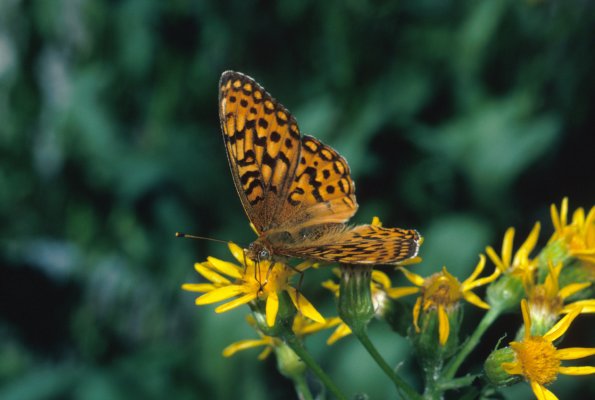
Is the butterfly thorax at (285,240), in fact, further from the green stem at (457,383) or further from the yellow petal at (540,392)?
the yellow petal at (540,392)

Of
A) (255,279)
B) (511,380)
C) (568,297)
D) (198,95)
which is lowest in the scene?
(511,380)

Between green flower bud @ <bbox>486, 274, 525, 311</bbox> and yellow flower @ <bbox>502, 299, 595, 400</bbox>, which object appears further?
green flower bud @ <bbox>486, 274, 525, 311</bbox>

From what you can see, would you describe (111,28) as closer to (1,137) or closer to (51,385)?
(1,137)

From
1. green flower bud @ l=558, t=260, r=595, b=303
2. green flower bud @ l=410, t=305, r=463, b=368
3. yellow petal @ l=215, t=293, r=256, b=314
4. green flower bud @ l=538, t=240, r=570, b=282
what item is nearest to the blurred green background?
green flower bud @ l=558, t=260, r=595, b=303

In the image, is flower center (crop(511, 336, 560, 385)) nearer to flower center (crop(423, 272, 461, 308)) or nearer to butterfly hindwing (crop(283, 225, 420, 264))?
flower center (crop(423, 272, 461, 308))

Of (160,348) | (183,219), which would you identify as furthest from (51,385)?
(183,219)

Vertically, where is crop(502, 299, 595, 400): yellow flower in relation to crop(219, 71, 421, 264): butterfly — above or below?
below

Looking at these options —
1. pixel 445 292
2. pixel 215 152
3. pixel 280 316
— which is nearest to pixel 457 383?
pixel 445 292
